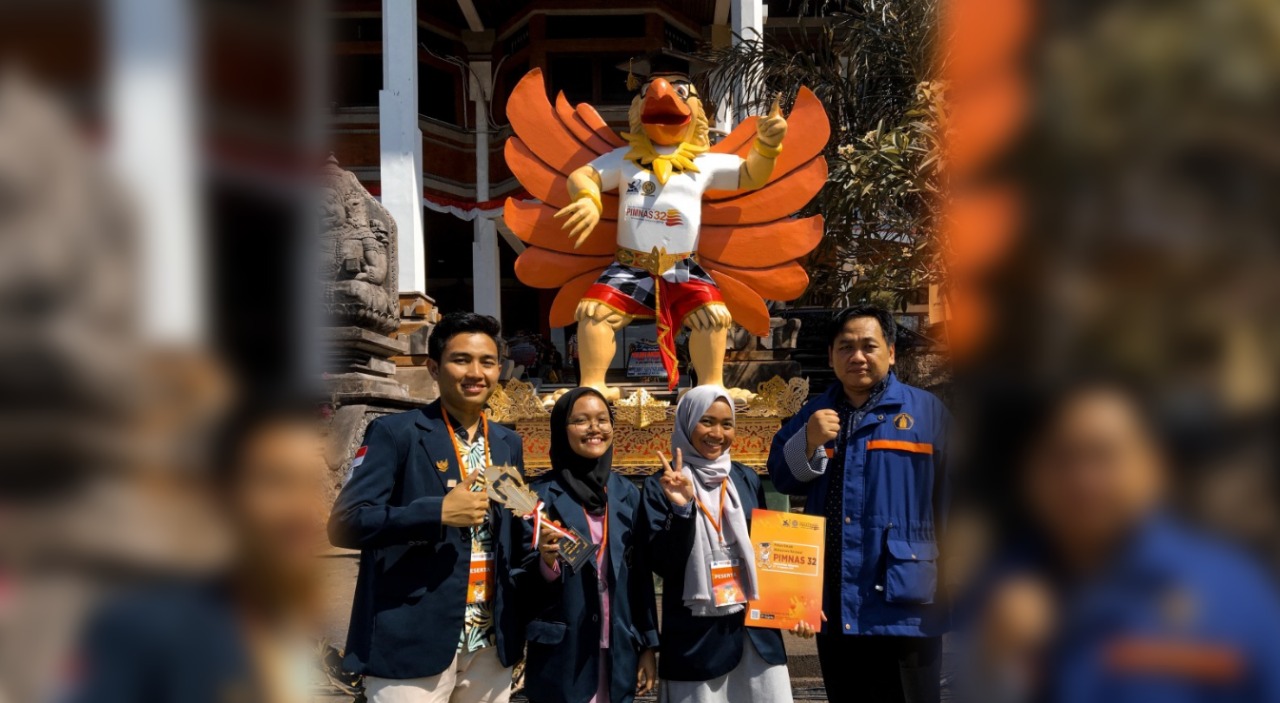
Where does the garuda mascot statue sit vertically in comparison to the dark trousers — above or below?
above

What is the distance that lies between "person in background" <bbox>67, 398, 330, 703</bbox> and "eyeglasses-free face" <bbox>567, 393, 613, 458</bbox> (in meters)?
2.46

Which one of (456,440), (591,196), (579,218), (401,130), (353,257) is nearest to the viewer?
(456,440)

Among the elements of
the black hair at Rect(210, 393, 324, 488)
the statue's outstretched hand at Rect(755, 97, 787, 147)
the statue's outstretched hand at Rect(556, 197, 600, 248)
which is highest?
the statue's outstretched hand at Rect(755, 97, 787, 147)

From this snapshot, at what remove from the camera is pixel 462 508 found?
2451 millimetres

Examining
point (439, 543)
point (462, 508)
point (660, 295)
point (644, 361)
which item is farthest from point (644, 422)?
point (644, 361)

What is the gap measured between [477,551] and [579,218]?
2.99 meters

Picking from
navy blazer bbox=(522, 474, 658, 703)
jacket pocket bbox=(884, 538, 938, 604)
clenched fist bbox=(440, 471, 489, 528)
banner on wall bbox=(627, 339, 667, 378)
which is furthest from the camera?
banner on wall bbox=(627, 339, 667, 378)

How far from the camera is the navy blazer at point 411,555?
97.2 inches

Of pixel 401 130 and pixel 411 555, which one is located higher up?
pixel 401 130

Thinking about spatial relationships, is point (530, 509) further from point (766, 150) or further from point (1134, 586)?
point (766, 150)

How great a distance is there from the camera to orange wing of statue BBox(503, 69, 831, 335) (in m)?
6.01

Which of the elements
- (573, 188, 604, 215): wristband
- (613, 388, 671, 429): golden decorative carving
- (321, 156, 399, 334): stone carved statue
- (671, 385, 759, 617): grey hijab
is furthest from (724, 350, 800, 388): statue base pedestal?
(671, 385, 759, 617): grey hijab

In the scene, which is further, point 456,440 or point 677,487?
point 456,440

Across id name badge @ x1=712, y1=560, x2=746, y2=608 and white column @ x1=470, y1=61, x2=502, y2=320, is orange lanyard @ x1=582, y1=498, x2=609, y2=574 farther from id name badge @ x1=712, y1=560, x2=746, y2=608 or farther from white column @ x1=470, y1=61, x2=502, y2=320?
white column @ x1=470, y1=61, x2=502, y2=320
